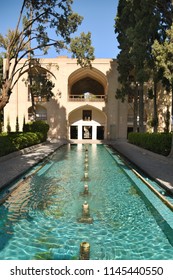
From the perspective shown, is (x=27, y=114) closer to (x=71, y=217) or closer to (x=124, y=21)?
(x=124, y=21)

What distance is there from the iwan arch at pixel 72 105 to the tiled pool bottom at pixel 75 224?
25054 millimetres

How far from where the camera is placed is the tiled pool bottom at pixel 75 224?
14.1 ft

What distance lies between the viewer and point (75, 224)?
546cm

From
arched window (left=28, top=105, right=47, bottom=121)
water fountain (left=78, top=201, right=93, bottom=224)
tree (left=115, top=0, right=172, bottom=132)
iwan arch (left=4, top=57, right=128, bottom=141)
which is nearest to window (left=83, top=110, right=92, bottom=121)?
iwan arch (left=4, top=57, right=128, bottom=141)

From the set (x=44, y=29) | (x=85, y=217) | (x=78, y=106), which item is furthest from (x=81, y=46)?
(x=78, y=106)

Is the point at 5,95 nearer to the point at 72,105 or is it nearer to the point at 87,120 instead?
the point at 72,105

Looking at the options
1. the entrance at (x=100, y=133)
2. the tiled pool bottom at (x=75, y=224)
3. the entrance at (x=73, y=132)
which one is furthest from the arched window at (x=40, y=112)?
the tiled pool bottom at (x=75, y=224)

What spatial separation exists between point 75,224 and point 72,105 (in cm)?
2885

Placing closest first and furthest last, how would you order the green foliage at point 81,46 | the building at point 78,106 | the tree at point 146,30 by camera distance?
1. the tree at point 146,30
2. the green foliage at point 81,46
3. the building at point 78,106

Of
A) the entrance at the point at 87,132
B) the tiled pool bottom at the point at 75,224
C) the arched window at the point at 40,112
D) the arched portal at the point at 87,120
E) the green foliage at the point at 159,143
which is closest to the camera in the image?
the tiled pool bottom at the point at 75,224

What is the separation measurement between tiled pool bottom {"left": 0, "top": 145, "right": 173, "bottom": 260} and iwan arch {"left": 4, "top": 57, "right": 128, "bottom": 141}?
25054mm

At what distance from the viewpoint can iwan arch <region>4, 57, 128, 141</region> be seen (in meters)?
33.3

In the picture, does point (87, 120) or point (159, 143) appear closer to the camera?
point (159, 143)

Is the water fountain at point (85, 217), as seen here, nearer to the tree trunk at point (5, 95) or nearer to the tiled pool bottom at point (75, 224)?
the tiled pool bottom at point (75, 224)
